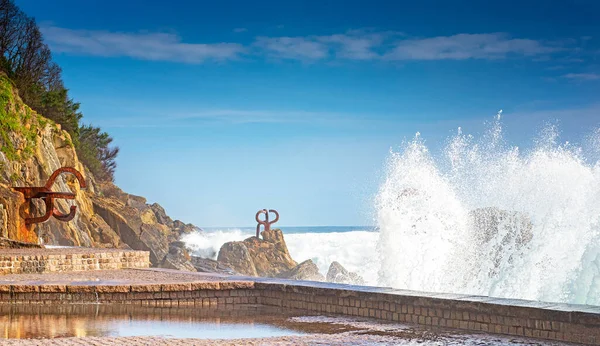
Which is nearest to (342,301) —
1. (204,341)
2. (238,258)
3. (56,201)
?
(204,341)

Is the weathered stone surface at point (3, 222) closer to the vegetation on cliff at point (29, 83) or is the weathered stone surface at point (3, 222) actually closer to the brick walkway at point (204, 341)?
the vegetation on cliff at point (29, 83)

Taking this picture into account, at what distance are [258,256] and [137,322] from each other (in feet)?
85.9

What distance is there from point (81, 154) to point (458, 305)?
3304cm

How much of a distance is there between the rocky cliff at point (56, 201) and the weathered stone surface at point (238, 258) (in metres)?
2.65

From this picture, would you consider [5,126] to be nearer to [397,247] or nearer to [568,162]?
[397,247]

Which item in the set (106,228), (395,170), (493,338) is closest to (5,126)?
(106,228)

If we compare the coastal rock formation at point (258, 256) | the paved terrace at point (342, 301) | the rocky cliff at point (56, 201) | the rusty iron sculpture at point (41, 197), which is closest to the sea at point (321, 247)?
the coastal rock formation at point (258, 256)

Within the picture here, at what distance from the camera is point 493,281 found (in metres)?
15.1

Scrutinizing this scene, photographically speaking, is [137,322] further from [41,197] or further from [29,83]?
[29,83]

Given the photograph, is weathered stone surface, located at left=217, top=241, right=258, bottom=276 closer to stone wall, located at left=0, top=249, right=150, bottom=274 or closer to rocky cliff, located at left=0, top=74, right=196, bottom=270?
rocky cliff, located at left=0, top=74, right=196, bottom=270

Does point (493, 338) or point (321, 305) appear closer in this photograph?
point (493, 338)

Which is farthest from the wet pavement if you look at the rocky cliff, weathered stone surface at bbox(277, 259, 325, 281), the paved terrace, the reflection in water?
weathered stone surface at bbox(277, 259, 325, 281)

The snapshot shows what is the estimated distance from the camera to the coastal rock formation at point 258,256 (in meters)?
34.8

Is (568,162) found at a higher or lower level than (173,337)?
higher
